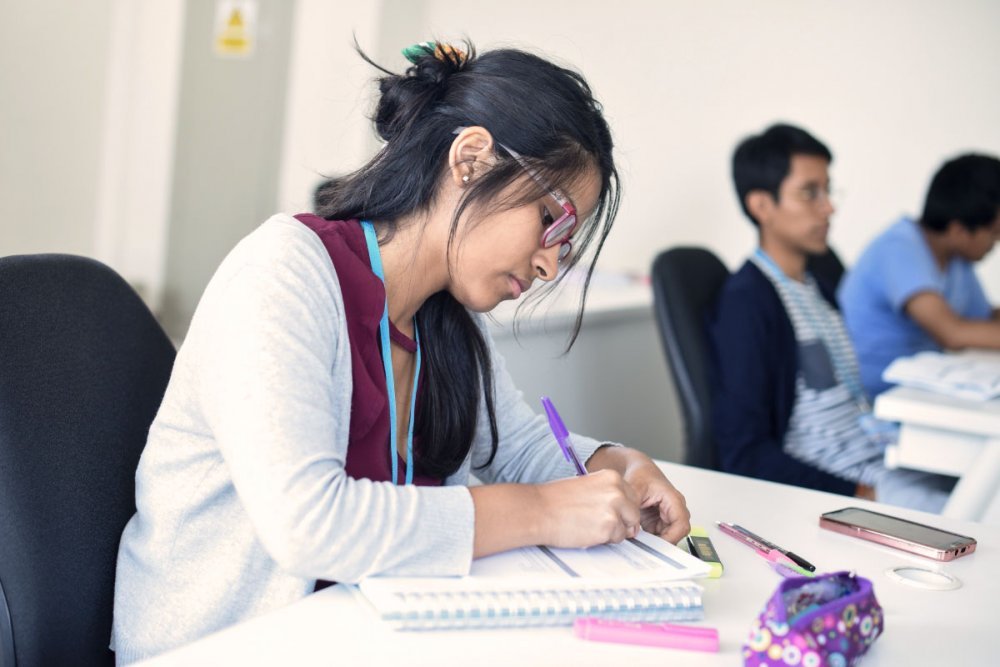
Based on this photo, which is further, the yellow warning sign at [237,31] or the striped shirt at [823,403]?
the yellow warning sign at [237,31]

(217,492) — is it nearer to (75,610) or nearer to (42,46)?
(75,610)

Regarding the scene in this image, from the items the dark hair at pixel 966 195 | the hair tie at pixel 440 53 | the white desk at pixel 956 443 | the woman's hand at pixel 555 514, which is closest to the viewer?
the woman's hand at pixel 555 514

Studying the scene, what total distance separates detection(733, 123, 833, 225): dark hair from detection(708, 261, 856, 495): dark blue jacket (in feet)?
0.99

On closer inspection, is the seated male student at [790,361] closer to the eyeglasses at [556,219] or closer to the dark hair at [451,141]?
the dark hair at [451,141]

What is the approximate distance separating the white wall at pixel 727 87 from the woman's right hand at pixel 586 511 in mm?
2797

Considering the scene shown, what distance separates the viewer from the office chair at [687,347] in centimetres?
215

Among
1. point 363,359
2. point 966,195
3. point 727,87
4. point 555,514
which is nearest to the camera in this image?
point 555,514

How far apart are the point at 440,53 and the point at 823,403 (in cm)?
146

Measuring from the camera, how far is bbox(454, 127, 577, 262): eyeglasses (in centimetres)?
103

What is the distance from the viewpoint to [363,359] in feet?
3.32

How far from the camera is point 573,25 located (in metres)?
4.28

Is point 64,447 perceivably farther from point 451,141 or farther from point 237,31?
point 237,31

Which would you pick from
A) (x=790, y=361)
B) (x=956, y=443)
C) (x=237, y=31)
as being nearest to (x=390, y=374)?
(x=956, y=443)

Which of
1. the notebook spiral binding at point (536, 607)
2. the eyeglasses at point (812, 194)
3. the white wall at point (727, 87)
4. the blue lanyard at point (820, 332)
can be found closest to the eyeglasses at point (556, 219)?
the notebook spiral binding at point (536, 607)
